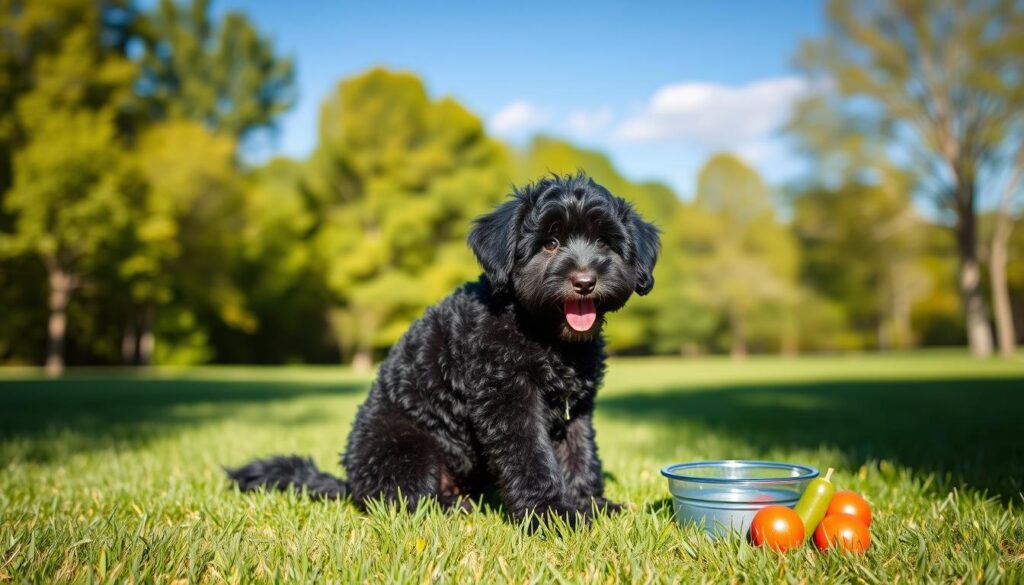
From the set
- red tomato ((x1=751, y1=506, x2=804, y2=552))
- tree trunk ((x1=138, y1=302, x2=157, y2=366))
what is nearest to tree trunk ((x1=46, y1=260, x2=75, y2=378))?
tree trunk ((x1=138, y1=302, x2=157, y2=366))

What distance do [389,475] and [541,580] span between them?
1.17 m

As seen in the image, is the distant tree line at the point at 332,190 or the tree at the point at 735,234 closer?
the distant tree line at the point at 332,190

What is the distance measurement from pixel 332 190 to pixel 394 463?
2998cm

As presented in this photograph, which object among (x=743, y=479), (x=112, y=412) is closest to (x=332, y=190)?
(x=112, y=412)

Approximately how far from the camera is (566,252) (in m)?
3.31

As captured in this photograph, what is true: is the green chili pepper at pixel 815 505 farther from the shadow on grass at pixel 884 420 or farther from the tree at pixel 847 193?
the tree at pixel 847 193

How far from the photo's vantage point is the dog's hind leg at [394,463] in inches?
130

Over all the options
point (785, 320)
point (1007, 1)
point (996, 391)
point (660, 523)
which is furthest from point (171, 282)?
point (785, 320)

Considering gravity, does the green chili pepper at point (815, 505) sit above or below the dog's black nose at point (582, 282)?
below

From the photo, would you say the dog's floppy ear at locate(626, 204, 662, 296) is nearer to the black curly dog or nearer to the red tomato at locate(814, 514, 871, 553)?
the black curly dog

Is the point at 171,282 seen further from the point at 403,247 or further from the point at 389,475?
the point at 389,475

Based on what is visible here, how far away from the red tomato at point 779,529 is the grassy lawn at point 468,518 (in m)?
0.05

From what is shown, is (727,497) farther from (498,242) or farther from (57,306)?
(57,306)

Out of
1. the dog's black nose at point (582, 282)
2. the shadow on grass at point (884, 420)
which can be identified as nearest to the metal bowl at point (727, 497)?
the dog's black nose at point (582, 282)
